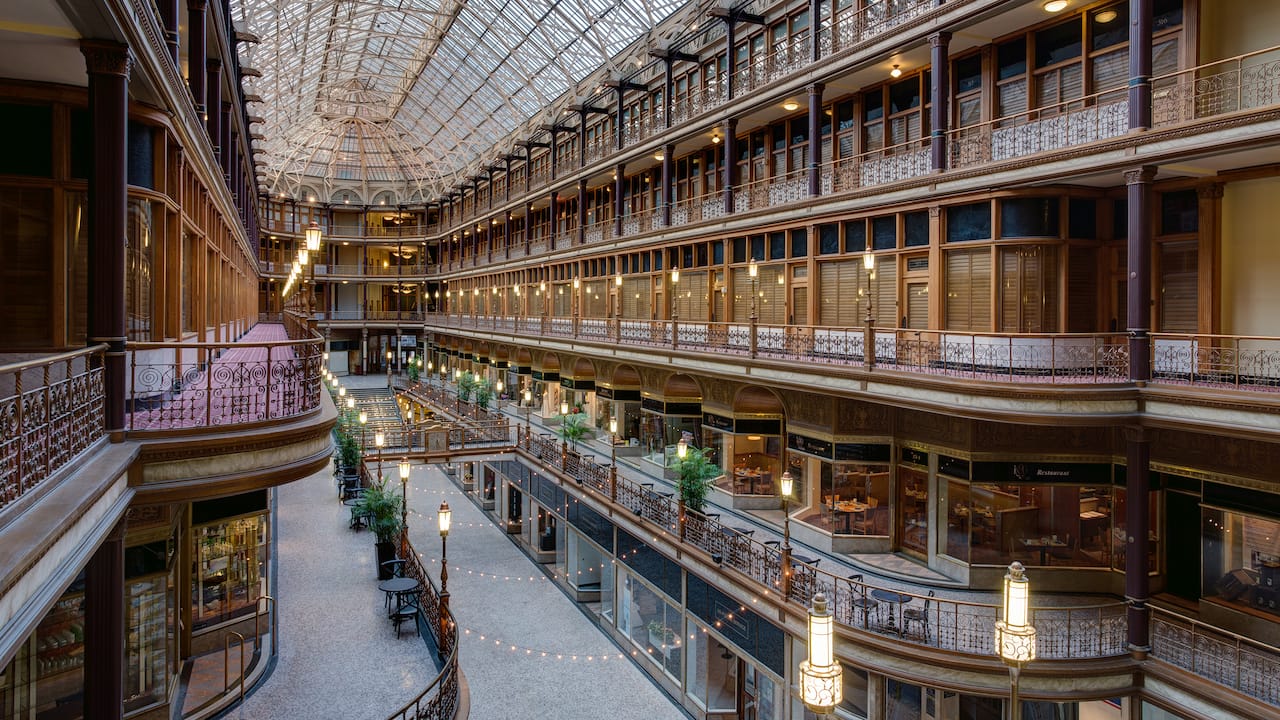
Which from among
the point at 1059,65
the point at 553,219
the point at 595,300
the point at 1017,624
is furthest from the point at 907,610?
the point at 553,219

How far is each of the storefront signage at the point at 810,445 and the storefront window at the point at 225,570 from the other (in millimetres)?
13277

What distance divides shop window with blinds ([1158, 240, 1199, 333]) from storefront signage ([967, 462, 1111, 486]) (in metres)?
3.14

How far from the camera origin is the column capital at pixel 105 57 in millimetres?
6578

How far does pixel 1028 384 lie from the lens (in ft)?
44.2

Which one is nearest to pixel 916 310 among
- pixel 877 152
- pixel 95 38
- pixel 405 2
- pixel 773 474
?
pixel 877 152

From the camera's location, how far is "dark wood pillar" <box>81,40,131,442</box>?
6.60 meters

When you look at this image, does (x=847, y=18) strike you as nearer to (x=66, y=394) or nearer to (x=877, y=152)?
(x=877, y=152)

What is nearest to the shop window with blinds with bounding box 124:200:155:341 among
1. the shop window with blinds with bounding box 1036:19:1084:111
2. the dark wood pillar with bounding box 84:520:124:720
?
the dark wood pillar with bounding box 84:520:124:720

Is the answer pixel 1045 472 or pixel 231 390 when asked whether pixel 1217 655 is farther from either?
pixel 231 390

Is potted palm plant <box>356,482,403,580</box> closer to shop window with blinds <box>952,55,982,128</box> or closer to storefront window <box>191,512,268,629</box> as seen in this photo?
storefront window <box>191,512,268,629</box>

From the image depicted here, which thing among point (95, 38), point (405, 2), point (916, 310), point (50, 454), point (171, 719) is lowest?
point (171, 719)

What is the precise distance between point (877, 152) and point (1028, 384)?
8.56m

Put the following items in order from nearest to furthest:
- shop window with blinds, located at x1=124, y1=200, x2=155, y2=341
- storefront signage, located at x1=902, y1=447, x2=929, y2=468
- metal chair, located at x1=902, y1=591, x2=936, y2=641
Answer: shop window with blinds, located at x1=124, y1=200, x2=155, y2=341 → metal chair, located at x1=902, y1=591, x2=936, y2=641 → storefront signage, located at x1=902, y1=447, x2=929, y2=468

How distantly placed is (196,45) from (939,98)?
14.9 meters
